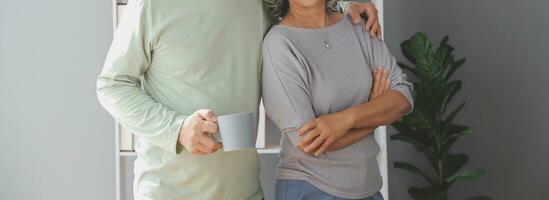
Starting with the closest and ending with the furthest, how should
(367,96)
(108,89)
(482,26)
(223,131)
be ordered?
(223,131), (108,89), (367,96), (482,26)

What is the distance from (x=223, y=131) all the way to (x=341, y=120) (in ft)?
0.89

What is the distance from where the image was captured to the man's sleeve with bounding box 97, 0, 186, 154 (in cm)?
113

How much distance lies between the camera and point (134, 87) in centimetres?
116

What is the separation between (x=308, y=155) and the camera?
1.22 m

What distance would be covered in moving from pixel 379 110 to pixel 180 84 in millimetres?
404

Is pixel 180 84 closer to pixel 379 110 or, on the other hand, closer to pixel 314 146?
pixel 314 146

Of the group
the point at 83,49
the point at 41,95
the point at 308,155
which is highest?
the point at 308,155

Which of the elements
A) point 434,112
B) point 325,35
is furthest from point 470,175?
point 325,35

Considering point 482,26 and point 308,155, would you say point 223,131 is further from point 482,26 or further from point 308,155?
point 482,26

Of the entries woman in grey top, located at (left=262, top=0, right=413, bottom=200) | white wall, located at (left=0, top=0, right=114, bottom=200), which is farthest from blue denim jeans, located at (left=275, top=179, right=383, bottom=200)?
white wall, located at (left=0, top=0, right=114, bottom=200)

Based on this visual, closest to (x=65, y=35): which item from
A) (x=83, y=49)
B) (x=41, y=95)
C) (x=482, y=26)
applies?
(x=83, y=49)

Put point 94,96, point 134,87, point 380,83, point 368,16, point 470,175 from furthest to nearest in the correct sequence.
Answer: point 94,96 → point 470,175 → point 368,16 → point 380,83 → point 134,87

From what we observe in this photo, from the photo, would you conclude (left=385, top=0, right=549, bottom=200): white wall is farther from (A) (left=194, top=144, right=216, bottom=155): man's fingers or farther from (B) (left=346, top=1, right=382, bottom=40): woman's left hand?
(A) (left=194, top=144, right=216, bottom=155): man's fingers

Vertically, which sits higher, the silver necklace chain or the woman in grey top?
the silver necklace chain
